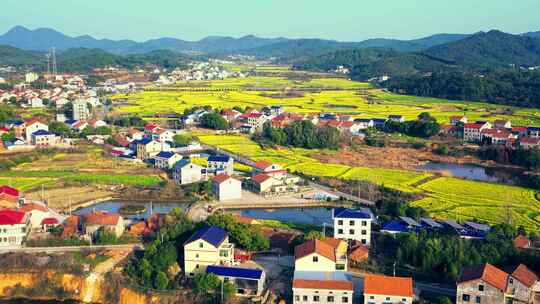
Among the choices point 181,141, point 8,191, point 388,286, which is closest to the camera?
point 388,286

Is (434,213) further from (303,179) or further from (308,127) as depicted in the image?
(308,127)

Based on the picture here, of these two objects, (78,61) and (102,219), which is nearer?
(102,219)

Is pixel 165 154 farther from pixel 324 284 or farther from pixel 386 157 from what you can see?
pixel 324 284

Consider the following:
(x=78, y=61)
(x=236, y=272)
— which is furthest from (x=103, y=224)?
(x=78, y=61)

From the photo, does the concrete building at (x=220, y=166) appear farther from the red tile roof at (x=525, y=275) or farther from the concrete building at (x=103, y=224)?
Answer: the red tile roof at (x=525, y=275)

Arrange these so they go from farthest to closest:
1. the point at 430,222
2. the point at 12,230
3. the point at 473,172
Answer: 1. the point at 473,172
2. the point at 430,222
3. the point at 12,230

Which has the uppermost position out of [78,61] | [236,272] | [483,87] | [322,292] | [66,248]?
[78,61]
